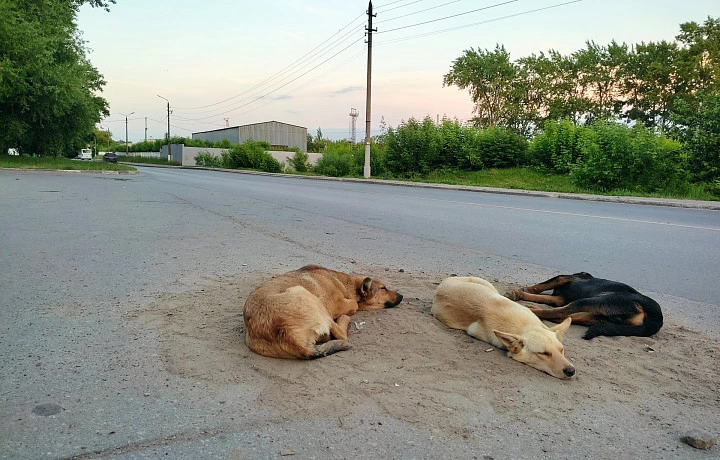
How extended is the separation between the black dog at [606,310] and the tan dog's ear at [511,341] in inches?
31.3

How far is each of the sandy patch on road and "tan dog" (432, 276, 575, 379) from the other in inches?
3.1

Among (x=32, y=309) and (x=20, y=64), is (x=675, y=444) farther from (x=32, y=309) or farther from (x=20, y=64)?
(x=20, y=64)

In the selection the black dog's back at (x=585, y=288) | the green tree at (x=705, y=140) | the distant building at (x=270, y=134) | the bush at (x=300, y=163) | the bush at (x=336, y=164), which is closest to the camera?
the black dog's back at (x=585, y=288)

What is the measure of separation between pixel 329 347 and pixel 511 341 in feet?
4.34

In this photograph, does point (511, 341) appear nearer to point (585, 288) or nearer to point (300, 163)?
point (585, 288)

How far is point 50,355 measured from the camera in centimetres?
375

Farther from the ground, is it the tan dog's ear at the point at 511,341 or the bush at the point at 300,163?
the bush at the point at 300,163

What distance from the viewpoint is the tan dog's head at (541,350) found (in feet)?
11.8

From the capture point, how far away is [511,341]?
389cm

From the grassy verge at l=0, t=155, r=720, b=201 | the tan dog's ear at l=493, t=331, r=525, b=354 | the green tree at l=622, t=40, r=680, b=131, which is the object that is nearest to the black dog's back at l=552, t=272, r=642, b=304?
the tan dog's ear at l=493, t=331, r=525, b=354

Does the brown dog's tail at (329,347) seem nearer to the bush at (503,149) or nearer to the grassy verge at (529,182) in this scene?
the grassy verge at (529,182)

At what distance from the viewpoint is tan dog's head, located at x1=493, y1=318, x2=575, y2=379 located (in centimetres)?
361

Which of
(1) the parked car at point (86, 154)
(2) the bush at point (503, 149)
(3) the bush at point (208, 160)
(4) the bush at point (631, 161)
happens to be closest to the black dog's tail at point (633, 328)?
(4) the bush at point (631, 161)

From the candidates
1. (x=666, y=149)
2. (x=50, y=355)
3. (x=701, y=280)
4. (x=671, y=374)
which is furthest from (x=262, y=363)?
(x=666, y=149)
